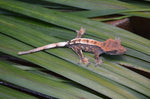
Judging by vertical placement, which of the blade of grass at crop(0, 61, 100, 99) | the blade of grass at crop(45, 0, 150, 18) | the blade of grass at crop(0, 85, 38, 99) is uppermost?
the blade of grass at crop(45, 0, 150, 18)

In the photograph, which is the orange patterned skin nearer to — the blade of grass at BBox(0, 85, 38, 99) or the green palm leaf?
the green palm leaf

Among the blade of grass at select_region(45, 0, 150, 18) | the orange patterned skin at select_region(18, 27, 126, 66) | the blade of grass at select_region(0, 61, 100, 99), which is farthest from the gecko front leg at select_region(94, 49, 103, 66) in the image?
the blade of grass at select_region(45, 0, 150, 18)

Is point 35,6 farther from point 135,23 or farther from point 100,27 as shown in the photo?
point 135,23

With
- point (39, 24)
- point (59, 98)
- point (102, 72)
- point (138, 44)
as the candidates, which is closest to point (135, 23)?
point (138, 44)

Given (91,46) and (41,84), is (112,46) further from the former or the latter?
(41,84)

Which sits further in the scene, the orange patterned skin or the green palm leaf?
the orange patterned skin

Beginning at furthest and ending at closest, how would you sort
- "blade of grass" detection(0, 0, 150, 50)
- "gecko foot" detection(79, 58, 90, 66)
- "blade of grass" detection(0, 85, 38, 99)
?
"blade of grass" detection(0, 0, 150, 50) < "gecko foot" detection(79, 58, 90, 66) < "blade of grass" detection(0, 85, 38, 99)

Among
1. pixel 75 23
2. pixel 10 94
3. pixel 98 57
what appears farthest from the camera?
pixel 75 23

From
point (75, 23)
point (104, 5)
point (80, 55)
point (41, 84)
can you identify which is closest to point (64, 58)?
point (80, 55)

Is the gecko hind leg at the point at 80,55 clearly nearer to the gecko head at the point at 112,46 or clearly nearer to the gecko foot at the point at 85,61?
the gecko foot at the point at 85,61
